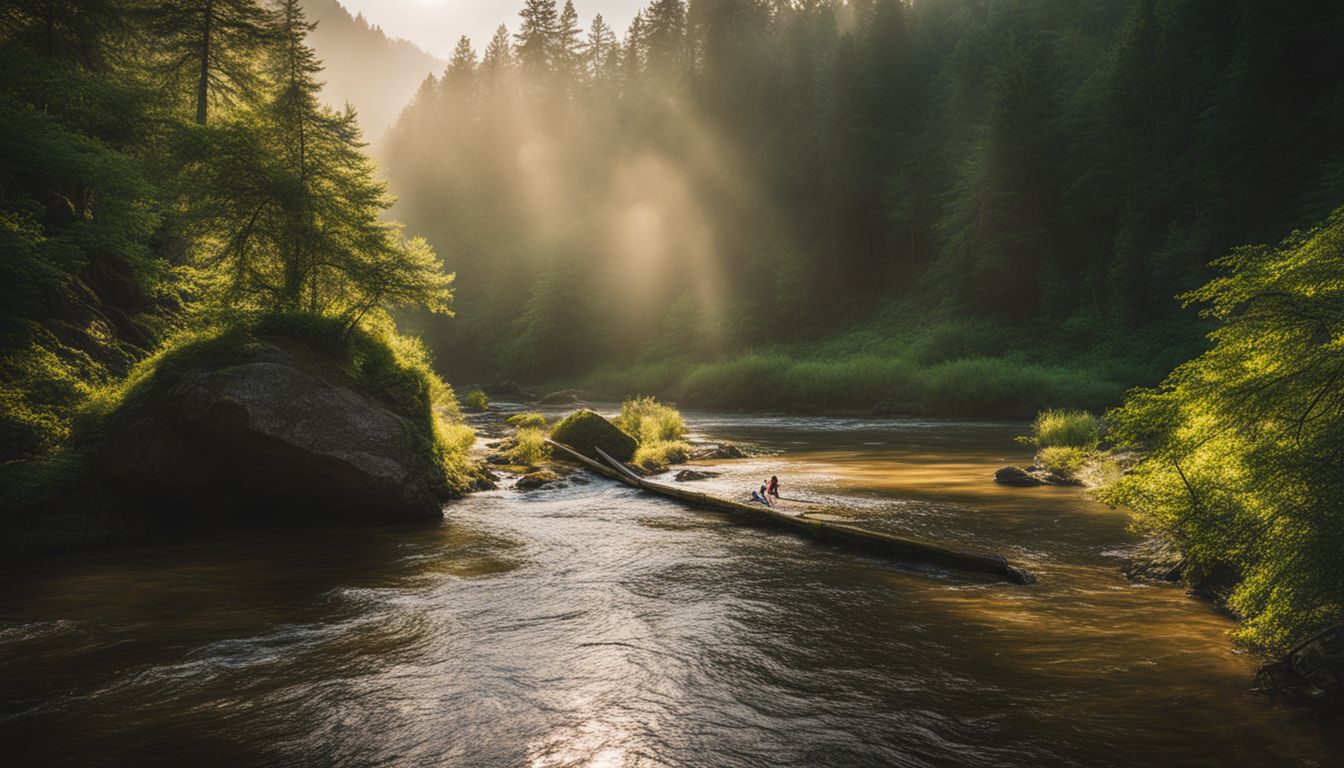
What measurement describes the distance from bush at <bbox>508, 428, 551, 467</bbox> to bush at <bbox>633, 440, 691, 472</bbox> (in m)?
3.19

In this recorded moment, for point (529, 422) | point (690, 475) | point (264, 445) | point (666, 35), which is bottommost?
point (690, 475)

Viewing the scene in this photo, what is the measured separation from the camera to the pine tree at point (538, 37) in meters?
101

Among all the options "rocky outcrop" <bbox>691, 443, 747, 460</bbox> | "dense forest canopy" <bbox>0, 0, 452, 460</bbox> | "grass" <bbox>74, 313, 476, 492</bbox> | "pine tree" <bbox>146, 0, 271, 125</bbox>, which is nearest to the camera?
"dense forest canopy" <bbox>0, 0, 452, 460</bbox>

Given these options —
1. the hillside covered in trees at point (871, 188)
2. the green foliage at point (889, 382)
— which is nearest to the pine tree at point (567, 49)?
the hillside covered in trees at point (871, 188)

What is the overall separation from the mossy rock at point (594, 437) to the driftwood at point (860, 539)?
17.8 ft

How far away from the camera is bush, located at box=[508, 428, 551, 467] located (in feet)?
65.6

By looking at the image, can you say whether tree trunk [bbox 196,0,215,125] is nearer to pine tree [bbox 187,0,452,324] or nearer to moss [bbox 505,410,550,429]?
pine tree [bbox 187,0,452,324]

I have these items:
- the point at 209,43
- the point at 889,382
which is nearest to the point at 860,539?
the point at 209,43

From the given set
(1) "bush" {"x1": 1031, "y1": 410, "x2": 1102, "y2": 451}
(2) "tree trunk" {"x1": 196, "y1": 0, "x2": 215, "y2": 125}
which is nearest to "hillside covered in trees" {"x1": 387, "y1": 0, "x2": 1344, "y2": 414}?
(1) "bush" {"x1": 1031, "y1": 410, "x2": 1102, "y2": 451}

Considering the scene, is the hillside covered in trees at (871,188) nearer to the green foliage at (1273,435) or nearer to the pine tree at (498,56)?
the pine tree at (498,56)

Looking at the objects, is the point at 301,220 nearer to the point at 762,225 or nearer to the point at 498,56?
the point at 762,225

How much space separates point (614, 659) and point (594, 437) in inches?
585

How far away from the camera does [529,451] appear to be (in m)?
20.3

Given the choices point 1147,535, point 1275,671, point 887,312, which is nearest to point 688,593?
point 1275,671
